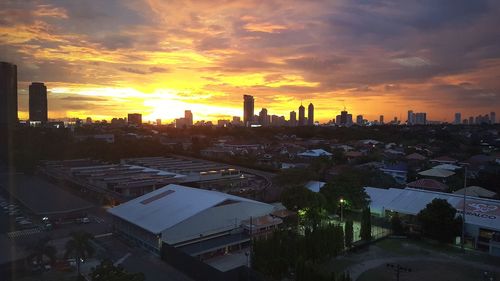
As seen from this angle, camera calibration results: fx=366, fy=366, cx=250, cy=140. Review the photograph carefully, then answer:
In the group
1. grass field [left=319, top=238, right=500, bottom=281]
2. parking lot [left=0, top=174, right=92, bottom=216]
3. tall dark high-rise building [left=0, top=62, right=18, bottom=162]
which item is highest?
tall dark high-rise building [left=0, top=62, right=18, bottom=162]

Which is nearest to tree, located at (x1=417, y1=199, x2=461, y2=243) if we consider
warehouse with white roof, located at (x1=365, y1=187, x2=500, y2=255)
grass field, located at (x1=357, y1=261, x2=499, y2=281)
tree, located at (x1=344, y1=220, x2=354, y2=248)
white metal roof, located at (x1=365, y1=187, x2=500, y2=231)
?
warehouse with white roof, located at (x1=365, y1=187, x2=500, y2=255)

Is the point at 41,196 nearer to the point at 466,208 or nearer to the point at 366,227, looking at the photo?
the point at 366,227

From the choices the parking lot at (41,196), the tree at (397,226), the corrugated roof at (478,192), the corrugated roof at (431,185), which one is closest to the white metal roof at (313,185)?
the corrugated roof at (431,185)

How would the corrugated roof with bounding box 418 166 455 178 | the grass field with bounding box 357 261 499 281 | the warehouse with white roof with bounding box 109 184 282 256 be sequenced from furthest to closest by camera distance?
the corrugated roof with bounding box 418 166 455 178
the warehouse with white roof with bounding box 109 184 282 256
the grass field with bounding box 357 261 499 281

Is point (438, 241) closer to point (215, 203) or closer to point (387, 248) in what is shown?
point (387, 248)

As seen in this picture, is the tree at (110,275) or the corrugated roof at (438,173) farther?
the corrugated roof at (438,173)

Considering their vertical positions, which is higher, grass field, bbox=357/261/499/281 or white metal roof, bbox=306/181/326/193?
white metal roof, bbox=306/181/326/193

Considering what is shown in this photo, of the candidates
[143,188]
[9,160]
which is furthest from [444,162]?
[9,160]

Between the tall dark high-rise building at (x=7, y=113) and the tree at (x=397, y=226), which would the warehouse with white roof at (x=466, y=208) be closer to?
the tree at (x=397, y=226)

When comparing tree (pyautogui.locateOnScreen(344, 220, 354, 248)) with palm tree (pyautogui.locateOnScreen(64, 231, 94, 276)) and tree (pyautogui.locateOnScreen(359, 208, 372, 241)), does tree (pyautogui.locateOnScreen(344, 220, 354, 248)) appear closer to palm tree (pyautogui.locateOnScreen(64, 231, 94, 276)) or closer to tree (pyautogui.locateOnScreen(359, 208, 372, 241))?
tree (pyautogui.locateOnScreen(359, 208, 372, 241))
